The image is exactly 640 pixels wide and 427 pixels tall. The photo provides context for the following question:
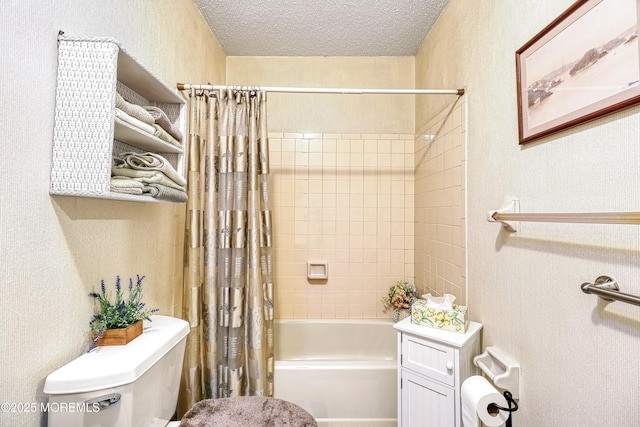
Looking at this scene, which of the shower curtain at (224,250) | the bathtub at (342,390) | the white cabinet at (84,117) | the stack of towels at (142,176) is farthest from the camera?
the bathtub at (342,390)

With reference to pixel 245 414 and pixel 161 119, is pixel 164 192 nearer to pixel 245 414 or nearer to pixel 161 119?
pixel 161 119

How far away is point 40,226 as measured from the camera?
759 mm

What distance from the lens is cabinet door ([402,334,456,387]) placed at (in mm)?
1158

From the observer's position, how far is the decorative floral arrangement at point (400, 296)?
82.7 inches

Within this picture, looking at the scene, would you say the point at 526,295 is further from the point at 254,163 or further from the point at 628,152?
the point at 254,163

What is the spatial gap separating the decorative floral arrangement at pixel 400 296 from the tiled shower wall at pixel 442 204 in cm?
9

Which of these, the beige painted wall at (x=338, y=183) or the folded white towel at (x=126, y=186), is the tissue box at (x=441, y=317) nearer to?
the beige painted wall at (x=338, y=183)

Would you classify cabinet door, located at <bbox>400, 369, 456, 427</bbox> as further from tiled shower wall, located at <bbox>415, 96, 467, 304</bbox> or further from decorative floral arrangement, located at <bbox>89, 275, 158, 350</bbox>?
decorative floral arrangement, located at <bbox>89, 275, 158, 350</bbox>

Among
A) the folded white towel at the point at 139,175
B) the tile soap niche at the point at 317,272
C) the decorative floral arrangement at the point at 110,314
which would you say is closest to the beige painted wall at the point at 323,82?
the tile soap niche at the point at 317,272

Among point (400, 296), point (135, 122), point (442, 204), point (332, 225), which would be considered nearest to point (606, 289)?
point (442, 204)

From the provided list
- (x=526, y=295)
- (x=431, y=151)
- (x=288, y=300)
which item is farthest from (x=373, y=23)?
(x=288, y=300)

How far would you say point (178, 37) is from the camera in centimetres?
155

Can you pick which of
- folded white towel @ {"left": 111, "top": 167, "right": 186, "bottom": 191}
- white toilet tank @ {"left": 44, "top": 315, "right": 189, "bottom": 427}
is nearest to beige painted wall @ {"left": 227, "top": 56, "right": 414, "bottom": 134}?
folded white towel @ {"left": 111, "top": 167, "right": 186, "bottom": 191}

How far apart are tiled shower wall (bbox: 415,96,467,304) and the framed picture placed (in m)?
0.52
